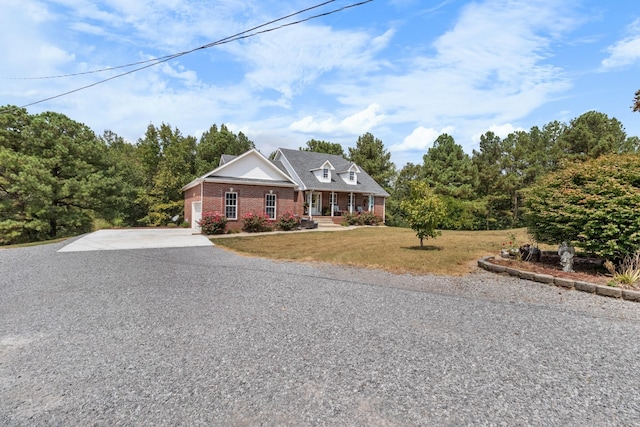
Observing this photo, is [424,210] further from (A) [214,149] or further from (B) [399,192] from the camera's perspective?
(B) [399,192]

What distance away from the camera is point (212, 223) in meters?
18.5

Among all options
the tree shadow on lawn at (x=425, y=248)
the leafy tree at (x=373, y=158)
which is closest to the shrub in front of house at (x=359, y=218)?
the leafy tree at (x=373, y=158)

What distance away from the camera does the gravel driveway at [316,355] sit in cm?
271

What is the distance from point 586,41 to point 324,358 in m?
10.0

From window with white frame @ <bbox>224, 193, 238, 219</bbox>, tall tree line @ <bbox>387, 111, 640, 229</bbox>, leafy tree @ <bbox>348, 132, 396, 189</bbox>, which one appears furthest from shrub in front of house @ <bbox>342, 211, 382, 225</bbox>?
leafy tree @ <bbox>348, 132, 396, 189</bbox>

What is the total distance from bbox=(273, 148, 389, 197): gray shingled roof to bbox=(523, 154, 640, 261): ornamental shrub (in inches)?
724

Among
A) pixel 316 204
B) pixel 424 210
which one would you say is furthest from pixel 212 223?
pixel 424 210

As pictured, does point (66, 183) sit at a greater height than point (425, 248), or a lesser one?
greater

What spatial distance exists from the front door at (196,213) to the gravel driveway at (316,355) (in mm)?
13816

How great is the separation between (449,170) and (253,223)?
19604 mm

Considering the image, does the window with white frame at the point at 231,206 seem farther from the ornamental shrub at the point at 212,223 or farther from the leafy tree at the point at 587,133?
the leafy tree at the point at 587,133

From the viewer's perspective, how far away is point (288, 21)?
825cm

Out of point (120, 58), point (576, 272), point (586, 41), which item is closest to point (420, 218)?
point (576, 272)

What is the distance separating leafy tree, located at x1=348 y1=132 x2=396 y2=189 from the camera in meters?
39.4
